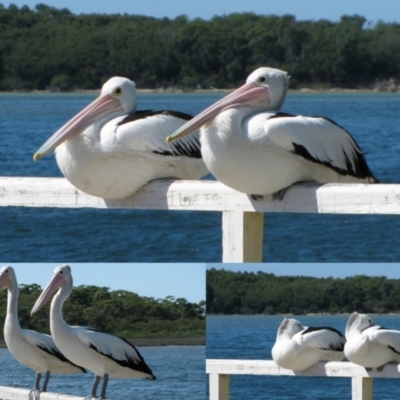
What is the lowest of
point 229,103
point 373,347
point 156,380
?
point 156,380

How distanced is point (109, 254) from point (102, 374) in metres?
13.0

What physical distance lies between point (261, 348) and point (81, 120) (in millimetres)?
3924

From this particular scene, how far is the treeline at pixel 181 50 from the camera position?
221 ft

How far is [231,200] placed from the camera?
506 cm

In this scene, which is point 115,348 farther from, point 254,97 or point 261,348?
point 261,348

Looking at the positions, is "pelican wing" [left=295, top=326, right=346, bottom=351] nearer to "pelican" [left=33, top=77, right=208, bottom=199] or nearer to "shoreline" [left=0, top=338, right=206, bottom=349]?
"shoreline" [left=0, top=338, right=206, bottom=349]

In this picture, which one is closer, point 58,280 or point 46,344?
point 58,280

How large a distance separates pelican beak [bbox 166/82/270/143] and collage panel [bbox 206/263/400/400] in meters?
0.59

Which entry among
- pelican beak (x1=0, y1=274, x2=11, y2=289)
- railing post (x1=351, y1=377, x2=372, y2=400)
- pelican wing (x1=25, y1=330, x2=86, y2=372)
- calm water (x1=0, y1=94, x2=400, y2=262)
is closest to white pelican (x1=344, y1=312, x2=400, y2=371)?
railing post (x1=351, y1=377, x2=372, y2=400)

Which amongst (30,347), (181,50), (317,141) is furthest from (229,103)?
(181,50)

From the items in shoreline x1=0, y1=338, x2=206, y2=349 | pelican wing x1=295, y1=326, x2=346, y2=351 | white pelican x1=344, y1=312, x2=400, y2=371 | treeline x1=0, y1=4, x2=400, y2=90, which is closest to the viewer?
shoreline x1=0, y1=338, x2=206, y2=349

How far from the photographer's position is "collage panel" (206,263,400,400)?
5.88 meters

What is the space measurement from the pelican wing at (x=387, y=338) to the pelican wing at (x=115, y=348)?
1777 millimetres

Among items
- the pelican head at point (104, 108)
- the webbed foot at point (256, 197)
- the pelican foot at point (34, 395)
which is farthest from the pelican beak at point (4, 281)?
the webbed foot at point (256, 197)
